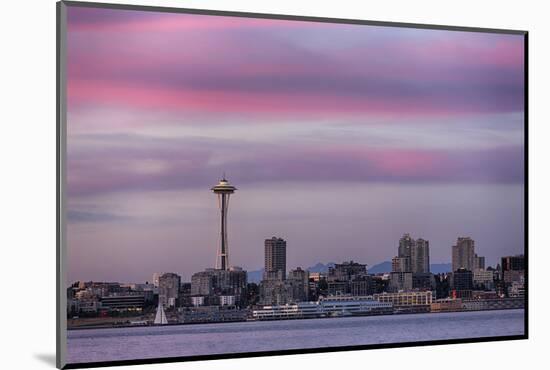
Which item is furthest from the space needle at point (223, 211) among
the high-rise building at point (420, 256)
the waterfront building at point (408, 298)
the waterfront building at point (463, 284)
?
the waterfront building at point (463, 284)

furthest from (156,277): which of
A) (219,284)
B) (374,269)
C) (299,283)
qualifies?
(374,269)

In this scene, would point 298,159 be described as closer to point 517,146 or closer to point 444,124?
point 444,124

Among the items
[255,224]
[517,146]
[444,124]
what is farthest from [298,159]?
[517,146]

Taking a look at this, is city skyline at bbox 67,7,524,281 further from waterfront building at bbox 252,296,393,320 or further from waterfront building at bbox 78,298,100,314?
waterfront building at bbox 252,296,393,320

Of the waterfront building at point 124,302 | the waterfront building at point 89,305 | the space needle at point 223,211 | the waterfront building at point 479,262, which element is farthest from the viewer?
the waterfront building at point 479,262

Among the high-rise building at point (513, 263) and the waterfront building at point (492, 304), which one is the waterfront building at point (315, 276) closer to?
the waterfront building at point (492, 304)

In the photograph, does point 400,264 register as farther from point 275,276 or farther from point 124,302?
point 124,302
